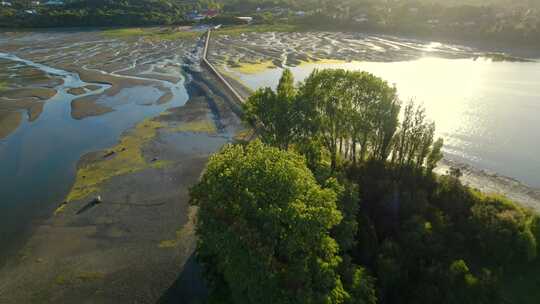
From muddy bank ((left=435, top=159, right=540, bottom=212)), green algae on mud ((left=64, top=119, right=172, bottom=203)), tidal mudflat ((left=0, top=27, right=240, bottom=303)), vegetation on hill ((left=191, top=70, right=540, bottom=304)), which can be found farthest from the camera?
green algae on mud ((left=64, top=119, right=172, bottom=203))

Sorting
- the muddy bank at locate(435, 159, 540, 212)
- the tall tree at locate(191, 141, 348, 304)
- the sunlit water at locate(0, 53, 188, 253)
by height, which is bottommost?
the sunlit water at locate(0, 53, 188, 253)

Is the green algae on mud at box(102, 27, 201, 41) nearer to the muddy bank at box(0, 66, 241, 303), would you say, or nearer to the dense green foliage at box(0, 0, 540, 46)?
the dense green foliage at box(0, 0, 540, 46)

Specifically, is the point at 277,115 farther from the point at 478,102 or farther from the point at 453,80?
the point at 453,80

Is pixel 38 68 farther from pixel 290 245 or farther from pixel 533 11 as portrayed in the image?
pixel 533 11

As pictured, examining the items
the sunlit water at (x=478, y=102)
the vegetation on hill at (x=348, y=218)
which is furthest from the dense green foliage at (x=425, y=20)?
the vegetation on hill at (x=348, y=218)

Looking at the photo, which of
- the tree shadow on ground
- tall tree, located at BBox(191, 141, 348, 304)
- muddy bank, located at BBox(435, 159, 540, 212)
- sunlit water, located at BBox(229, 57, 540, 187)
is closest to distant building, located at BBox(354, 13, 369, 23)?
sunlit water, located at BBox(229, 57, 540, 187)

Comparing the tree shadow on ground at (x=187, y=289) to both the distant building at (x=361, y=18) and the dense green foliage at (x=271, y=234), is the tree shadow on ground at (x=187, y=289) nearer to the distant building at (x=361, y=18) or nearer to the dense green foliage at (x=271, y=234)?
the dense green foliage at (x=271, y=234)

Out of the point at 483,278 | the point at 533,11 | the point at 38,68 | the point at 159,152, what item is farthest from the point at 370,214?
the point at 533,11
